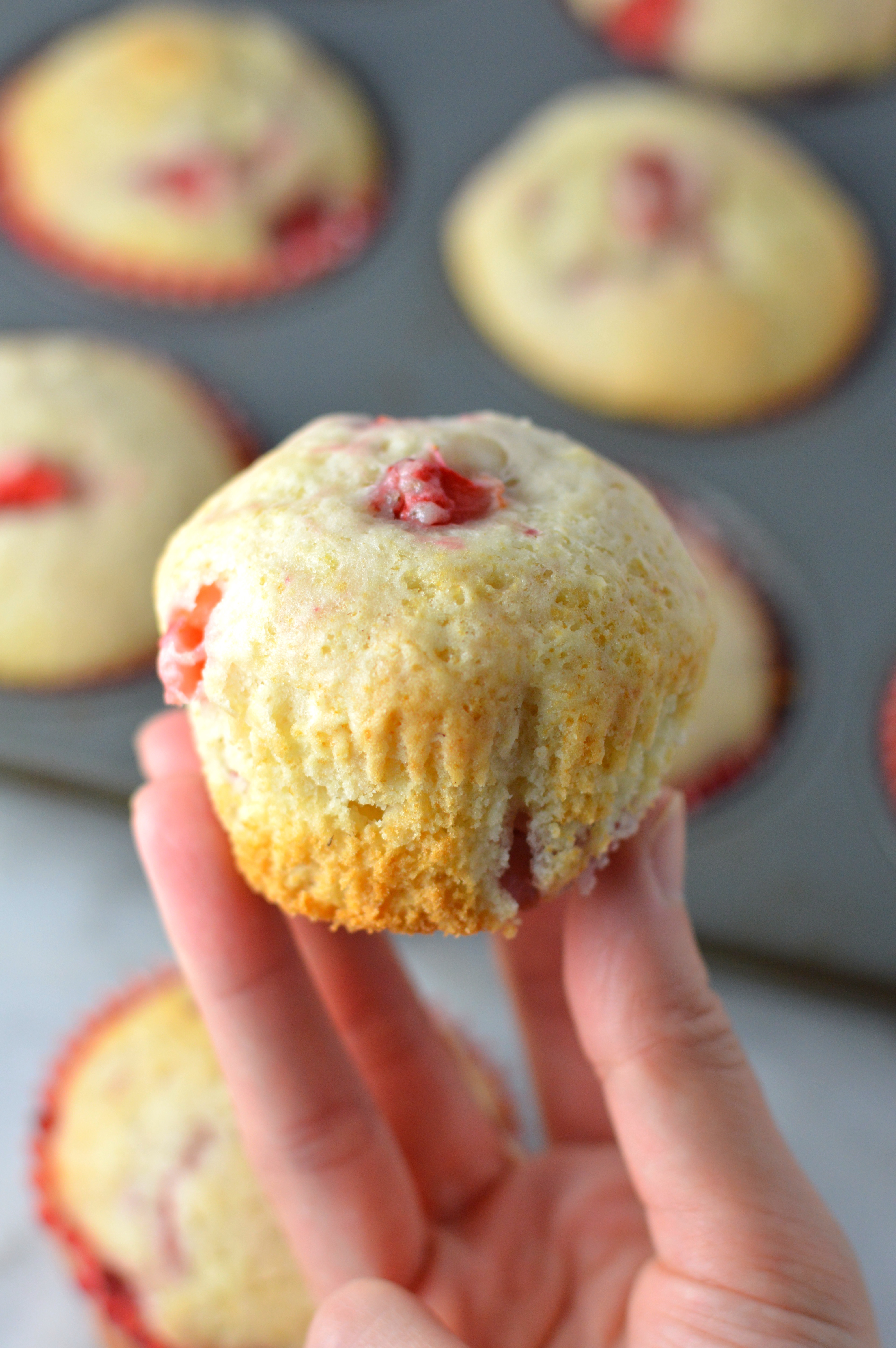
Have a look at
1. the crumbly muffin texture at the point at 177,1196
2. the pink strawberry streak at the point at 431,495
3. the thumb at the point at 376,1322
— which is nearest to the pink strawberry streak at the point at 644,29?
the pink strawberry streak at the point at 431,495

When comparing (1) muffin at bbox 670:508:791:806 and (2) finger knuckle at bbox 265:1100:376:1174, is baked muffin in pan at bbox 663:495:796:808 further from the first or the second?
(2) finger knuckle at bbox 265:1100:376:1174

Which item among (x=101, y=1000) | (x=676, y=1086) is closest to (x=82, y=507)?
(x=101, y=1000)

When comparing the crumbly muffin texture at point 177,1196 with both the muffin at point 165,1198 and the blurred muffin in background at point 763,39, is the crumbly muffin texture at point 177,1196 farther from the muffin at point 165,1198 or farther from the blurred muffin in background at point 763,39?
the blurred muffin in background at point 763,39

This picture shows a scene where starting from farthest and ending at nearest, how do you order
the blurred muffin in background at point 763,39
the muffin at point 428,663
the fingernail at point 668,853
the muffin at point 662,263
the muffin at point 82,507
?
the blurred muffin in background at point 763,39 → the muffin at point 662,263 → the muffin at point 82,507 → the fingernail at point 668,853 → the muffin at point 428,663

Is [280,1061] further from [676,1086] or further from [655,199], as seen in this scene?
[655,199]

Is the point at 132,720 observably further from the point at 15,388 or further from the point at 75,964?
the point at 15,388

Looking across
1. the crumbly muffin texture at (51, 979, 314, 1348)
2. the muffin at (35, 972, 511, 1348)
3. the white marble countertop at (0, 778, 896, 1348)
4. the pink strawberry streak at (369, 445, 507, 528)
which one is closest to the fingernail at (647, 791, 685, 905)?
the pink strawberry streak at (369, 445, 507, 528)
